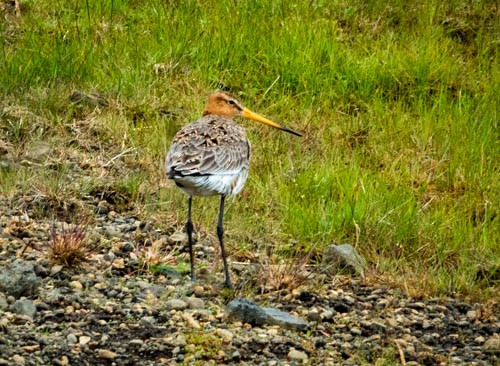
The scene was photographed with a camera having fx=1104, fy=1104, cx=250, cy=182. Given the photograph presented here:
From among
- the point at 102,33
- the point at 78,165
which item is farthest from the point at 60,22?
the point at 78,165

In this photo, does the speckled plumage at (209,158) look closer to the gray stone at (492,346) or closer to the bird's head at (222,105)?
the bird's head at (222,105)

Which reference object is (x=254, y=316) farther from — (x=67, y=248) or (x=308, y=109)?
(x=308, y=109)

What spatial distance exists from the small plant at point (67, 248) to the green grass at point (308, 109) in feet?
3.82

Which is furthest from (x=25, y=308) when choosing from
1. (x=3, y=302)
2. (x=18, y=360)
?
(x=18, y=360)

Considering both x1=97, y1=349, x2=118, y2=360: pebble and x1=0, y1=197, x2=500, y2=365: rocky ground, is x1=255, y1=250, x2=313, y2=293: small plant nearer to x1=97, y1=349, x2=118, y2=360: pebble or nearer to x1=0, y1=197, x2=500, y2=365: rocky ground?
x1=0, y1=197, x2=500, y2=365: rocky ground

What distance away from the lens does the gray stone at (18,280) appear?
6480mm

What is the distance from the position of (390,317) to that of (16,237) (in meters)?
2.53

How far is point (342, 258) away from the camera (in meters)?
7.66

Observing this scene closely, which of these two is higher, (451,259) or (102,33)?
(102,33)

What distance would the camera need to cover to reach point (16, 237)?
7.39 m

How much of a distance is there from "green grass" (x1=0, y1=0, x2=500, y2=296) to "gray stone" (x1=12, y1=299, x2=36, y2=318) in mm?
1861

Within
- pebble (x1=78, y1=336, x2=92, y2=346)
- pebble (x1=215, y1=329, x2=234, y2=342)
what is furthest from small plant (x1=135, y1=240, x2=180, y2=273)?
pebble (x1=78, y1=336, x2=92, y2=346)

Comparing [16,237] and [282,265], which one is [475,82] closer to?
[282,265]

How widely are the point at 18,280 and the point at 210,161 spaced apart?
5.01ft
